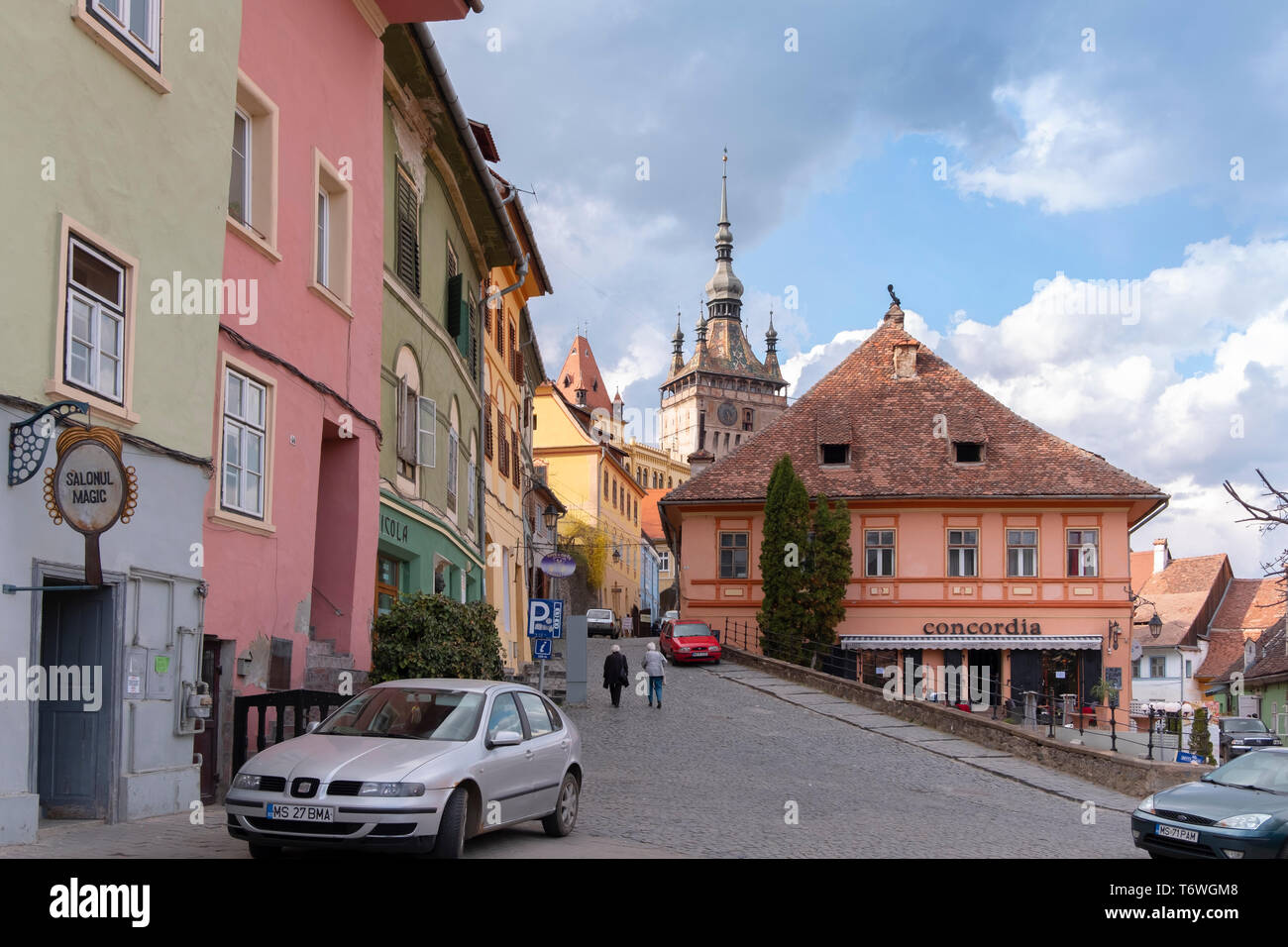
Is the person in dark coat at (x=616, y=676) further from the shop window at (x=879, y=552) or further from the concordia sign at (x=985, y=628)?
the concordia sign at (x=985, y=628)

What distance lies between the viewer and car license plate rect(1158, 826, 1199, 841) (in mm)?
13188

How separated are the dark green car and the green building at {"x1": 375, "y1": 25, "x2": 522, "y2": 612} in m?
10.6

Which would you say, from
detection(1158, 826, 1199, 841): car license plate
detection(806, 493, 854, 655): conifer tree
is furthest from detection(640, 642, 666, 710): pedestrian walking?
detection(1158, 826, 1199, 841): car license plate

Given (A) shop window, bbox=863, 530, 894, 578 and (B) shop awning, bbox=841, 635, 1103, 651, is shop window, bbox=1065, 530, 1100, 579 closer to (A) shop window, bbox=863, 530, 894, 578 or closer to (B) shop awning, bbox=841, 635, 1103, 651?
(B) shop awning, bbox=841, 635, 1103, 651

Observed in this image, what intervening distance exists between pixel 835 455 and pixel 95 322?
119ft

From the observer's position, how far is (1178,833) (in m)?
13.3

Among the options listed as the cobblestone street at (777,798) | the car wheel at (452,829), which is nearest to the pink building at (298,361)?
the cobblestone street at (777,798)

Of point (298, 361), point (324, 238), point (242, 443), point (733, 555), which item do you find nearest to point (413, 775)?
point (242, 443)

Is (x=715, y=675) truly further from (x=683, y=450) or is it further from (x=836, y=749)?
(x=683, y=450)

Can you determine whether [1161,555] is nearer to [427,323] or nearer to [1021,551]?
[1021,551]

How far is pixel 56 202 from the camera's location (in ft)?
36.0

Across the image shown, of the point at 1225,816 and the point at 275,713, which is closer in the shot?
the point at 1225,816
